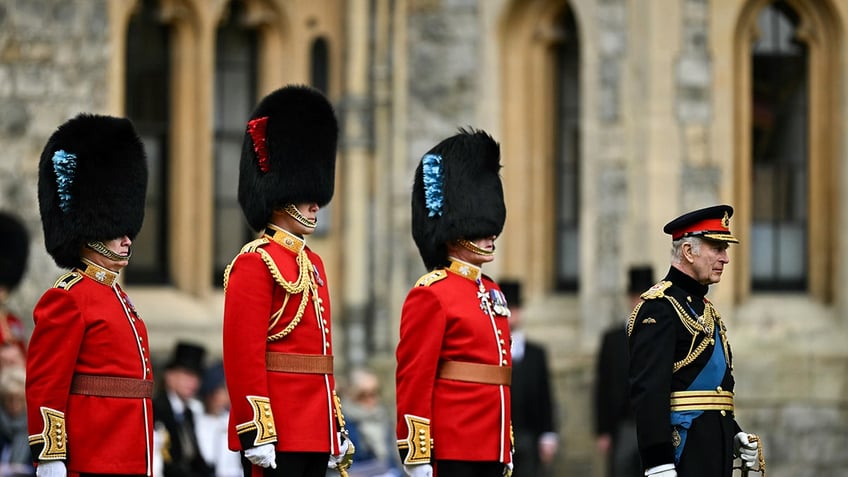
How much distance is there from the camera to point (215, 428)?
10453 millimetres

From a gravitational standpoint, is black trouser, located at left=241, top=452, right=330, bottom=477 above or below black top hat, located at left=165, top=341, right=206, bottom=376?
below

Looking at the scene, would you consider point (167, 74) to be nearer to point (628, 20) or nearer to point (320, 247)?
point (320, 247)

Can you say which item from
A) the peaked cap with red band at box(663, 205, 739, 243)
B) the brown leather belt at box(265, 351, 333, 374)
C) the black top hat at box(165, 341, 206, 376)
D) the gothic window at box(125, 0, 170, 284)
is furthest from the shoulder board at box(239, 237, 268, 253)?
the gothic window at box(125, 0, 170, 284)

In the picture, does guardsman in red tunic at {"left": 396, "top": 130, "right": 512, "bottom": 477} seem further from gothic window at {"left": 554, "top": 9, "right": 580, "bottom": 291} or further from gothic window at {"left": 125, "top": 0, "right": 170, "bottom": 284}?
gothic window at {"left": 125, "top": 0, "right": 170, "bottom": 284}

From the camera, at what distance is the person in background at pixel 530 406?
11305mm

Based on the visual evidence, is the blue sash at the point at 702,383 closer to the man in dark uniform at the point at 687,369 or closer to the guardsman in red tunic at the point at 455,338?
the man in dark uniform at the point at 687,369

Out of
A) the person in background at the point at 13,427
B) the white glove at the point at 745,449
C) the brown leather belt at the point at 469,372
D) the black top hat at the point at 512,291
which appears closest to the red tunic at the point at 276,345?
the brown leather belt at the point at 469,372

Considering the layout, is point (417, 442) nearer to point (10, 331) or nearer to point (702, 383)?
point (702, 383)

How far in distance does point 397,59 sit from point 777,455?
3647 mm

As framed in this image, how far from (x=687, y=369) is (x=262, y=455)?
157 cm

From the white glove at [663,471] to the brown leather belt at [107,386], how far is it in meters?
1.85

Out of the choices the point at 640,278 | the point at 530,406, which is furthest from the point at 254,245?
the point at 640,278

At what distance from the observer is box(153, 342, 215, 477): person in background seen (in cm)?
952

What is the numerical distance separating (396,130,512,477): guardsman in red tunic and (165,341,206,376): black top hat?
2733 mm
